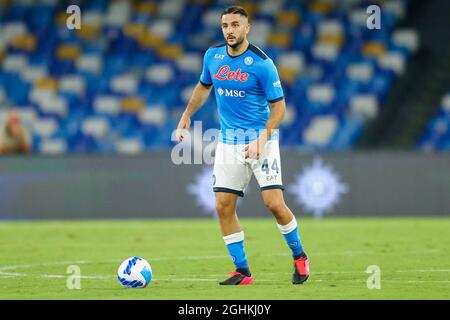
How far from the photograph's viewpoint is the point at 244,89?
9953 millimetres

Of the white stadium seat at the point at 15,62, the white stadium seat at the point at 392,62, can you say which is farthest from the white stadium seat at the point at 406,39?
the white stadium seat at the point at 15,62

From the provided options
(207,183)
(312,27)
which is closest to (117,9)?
(312,27)

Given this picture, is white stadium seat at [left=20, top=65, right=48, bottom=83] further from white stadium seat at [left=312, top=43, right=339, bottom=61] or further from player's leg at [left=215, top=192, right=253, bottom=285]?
player's leg at [left=215, top=192, right=253, bottom=285]

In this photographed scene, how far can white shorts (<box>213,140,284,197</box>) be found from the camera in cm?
999

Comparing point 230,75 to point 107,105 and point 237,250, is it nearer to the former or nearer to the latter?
point 237,250

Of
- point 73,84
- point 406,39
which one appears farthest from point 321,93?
point 73,84

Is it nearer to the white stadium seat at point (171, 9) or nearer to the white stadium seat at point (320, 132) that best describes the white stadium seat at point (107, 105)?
the white stadium seat at point (171, 9)

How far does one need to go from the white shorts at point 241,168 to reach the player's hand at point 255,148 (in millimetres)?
239

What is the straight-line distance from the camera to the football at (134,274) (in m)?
9.61

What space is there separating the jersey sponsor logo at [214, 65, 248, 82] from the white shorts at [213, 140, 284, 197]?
1.98ft

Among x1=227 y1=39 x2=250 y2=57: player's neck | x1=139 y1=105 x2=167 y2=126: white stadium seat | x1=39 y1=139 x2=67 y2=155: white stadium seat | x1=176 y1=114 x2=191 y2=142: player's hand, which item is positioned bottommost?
x1=176 y1=114 x2=191 y2=142: player's hand

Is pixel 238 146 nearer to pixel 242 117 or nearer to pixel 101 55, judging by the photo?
pixel 242 117

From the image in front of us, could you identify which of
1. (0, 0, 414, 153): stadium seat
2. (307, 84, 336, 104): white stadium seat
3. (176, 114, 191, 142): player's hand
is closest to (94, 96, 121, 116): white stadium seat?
(0, 0, 414, 153): stadium seat

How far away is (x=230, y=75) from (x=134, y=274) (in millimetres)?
1978
